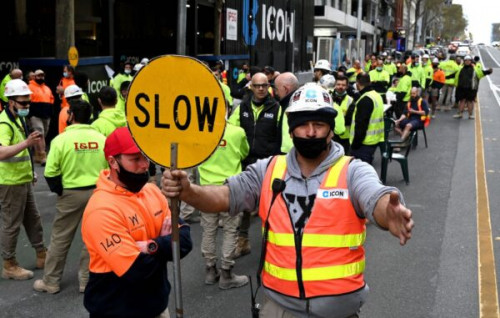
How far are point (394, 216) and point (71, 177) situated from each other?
3.77 m

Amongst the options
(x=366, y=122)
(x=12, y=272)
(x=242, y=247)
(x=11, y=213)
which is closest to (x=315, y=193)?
(x=242, y=247)

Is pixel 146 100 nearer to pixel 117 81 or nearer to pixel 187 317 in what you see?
pixel 187 317

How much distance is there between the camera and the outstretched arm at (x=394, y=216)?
7.25 ft

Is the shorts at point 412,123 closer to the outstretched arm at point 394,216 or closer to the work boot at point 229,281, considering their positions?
the work boot at point 229,281

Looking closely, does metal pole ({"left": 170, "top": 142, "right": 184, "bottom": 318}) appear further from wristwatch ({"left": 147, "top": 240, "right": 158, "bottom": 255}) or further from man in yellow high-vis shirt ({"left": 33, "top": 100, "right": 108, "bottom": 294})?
man in yellow high-vis shirt ({"left": 33, "top": 100, "right": 108, "bottom": 294})

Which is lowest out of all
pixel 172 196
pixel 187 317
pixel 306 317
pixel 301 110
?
pixel 187 317

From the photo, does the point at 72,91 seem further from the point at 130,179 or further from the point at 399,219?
the point at 399,219

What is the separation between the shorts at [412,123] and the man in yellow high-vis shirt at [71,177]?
9337 mm

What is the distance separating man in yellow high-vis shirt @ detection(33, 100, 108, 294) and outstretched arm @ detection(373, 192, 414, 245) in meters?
3.49

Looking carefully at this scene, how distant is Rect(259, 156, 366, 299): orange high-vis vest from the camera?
2684mm

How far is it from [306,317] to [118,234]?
1064 millimetres

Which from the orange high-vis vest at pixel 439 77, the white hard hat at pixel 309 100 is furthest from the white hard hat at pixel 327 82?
the orange high-vis vest at pixel 439 77

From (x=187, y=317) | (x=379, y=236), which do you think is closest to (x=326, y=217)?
(x=187, y=317)

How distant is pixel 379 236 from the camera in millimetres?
7168
